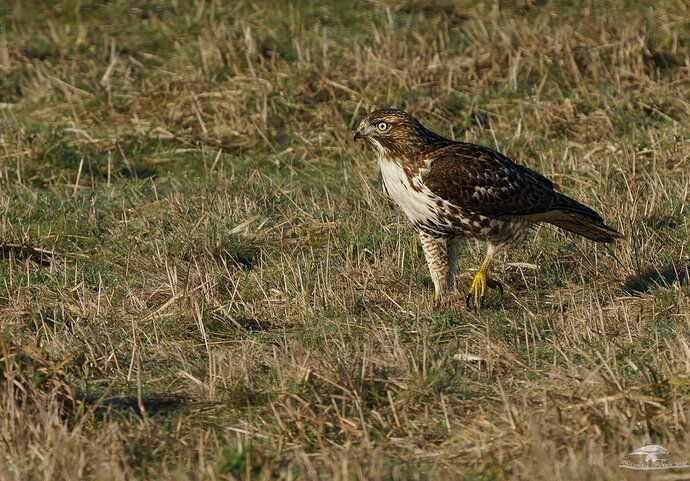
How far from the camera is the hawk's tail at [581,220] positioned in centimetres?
718

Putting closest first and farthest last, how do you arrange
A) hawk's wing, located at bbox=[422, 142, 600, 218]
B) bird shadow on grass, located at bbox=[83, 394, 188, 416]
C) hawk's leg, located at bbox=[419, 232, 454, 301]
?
bird shadow on grass, located at bbox=[83, 394, 188, 416], hawk's wing, located at bbox=[422, 142, 600, 218], hawk's leg, located at bbox=[419, 232, 454, 301]

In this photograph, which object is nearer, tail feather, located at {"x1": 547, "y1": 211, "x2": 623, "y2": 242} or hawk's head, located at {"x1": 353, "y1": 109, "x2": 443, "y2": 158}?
hawk's head, located at {"x1": 353, "y1": 109, "x2": 443, "y2": 158}

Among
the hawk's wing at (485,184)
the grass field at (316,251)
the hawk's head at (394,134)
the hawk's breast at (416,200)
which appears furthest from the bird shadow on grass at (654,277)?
the hawk's head at (394,134)

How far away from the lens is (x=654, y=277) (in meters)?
7.20

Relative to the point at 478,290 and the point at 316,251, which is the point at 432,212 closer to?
the point at 478,290

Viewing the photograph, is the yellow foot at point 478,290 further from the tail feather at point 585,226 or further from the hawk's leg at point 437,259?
the tail feather at point 585,226

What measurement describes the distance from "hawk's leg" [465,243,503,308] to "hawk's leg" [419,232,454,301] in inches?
7.3

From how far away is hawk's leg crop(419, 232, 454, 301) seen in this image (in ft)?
23.5

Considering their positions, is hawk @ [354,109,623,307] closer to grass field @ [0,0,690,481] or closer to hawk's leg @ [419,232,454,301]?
hawk's leg @ [419,232,454,301]

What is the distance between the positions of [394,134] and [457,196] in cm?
57

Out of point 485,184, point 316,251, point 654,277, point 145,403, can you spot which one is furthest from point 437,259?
point 145,403

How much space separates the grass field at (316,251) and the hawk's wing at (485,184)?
52 cm

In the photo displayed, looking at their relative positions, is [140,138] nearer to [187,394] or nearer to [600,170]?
[600,170]

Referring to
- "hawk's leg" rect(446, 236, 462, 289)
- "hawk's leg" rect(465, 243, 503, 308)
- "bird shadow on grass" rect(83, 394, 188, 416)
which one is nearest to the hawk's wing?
"hawk's leg" rect(465, 243, 503, 308)
